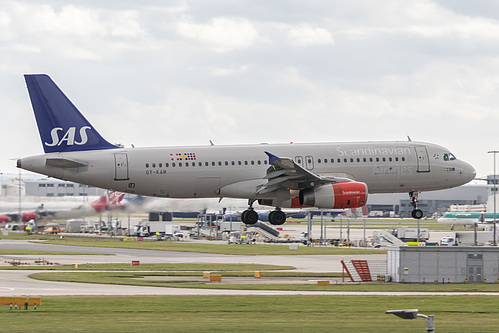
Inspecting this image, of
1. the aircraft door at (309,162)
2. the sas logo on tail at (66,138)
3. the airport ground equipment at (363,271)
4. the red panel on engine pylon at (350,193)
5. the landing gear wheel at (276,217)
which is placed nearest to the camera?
the red panel on engine pylon at (350,193)

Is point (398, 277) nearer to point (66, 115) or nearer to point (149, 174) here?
point (149, 174)

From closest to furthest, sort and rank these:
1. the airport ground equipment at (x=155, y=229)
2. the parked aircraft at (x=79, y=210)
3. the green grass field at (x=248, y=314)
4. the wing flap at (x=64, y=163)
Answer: the green grass field at (x=248, y=314) → the wing flap at (x=64, y=163) → the parked aircraft at (x=79, y=210) → the airport ground equipment at (x=155, y=229)

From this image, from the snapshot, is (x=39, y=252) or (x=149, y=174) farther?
(x=39, y=252)

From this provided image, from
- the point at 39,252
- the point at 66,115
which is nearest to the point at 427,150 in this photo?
the point at 66,115

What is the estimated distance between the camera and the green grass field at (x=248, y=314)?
42250 mm

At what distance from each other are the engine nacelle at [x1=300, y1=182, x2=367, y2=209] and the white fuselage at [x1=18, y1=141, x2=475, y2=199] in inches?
77.0

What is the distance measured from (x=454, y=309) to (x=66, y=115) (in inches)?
1190

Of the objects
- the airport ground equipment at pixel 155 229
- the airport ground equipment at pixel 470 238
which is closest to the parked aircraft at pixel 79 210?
the airport ground equipment at pixel 155 229

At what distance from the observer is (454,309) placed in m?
51.0

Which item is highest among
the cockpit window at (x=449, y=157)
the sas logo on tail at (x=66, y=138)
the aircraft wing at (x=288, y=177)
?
the sas logo on tail at (x=66, y=138)

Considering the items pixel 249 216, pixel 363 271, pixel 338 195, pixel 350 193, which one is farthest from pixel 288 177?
pixel 363 271

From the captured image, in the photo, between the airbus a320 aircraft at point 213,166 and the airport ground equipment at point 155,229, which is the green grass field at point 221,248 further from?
the airbus a320 aircraft at point 213,166

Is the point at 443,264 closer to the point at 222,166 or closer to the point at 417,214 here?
the point at 417,214

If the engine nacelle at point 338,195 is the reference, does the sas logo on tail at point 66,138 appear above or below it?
above
